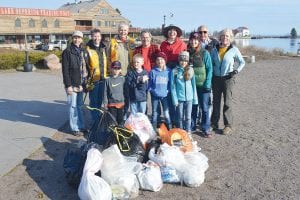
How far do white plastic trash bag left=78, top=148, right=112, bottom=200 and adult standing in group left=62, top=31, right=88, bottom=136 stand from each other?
2.25 meters

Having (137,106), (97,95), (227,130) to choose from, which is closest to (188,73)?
(137,106)

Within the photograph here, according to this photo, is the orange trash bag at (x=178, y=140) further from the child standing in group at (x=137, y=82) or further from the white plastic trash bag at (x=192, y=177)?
the child standing in group at (x=137, y=82)

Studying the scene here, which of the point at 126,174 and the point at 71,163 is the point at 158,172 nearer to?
the point at 126,174

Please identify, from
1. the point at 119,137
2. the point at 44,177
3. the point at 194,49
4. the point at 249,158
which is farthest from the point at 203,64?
the point at 44,177

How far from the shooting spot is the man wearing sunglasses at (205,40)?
630 cm

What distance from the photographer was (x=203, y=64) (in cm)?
593

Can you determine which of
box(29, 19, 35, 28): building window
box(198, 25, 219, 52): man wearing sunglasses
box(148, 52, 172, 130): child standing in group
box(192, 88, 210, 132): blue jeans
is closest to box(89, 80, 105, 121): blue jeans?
box(148, 52, 172, 130): child standing in group

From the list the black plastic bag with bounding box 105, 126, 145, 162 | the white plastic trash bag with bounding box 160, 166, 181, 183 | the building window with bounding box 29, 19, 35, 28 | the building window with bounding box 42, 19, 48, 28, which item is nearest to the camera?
the white plastic trash bag with bounding box 160, 166, 181, 183

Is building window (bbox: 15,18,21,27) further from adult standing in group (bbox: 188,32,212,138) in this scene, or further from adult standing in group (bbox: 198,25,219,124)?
adult standing in group (bbox: 188,32,212,138)

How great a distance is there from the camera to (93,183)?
12.4 feet

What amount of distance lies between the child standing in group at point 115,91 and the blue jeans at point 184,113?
101 centimetres

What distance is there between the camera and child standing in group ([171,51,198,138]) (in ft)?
18.8

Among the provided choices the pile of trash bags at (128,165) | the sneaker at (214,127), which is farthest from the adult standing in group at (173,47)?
the pile of trash bags at (128,165)

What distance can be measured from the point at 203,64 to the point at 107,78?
66.5 inches
